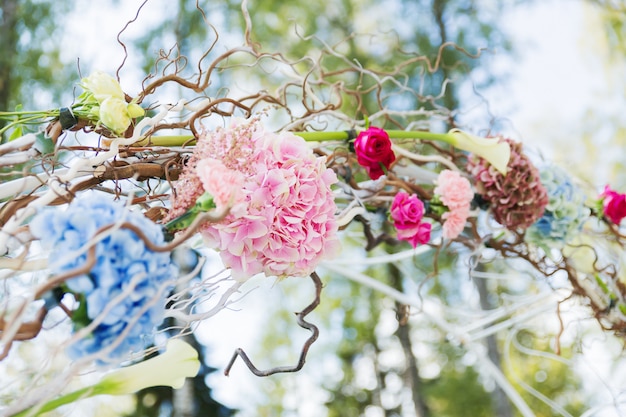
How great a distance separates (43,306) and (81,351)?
0.13 feet

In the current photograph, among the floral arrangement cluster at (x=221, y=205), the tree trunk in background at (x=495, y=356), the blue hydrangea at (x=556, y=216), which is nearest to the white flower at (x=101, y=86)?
the floral arrangement cluster at (x=221, y=205)

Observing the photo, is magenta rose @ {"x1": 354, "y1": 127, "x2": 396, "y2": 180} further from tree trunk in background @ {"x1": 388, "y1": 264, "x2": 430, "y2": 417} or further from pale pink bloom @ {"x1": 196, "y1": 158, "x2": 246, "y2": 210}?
tree trunk in background @ {"x1": 388, "y1": 264, "x2": 430, "y2": 417}

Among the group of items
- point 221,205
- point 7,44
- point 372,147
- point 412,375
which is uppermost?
point 221,205

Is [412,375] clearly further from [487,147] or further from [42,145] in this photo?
[487,147]

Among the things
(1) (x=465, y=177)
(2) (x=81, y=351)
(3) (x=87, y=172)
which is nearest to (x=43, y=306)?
(2) (x=81, y=351)

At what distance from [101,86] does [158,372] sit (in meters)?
0.27

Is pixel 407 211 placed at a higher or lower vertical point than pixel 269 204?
lower

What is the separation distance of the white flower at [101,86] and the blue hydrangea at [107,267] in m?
0.19

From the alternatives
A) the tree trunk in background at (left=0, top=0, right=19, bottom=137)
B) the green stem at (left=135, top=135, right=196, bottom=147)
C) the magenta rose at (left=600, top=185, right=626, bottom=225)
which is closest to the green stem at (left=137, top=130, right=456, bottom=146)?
the green stem at (left=135, top=135, right=196, bottom=147)

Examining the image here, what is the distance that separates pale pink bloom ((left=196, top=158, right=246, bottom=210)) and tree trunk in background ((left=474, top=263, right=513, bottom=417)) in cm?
377

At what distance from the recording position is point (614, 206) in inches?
46.6

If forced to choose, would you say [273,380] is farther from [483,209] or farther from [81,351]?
[81,351]

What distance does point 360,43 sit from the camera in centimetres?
533

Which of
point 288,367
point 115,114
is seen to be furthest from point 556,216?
point 115,114
